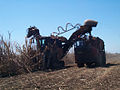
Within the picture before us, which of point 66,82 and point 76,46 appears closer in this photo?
point 66,82

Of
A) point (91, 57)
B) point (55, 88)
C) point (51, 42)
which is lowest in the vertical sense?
point (55, 88)

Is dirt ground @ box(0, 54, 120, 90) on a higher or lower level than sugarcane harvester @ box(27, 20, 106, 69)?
lower

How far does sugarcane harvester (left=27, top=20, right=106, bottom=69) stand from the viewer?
1600cm

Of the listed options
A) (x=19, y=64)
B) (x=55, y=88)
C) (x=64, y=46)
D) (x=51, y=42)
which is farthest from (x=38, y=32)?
(x=55, y=88)

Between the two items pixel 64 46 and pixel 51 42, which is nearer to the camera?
pixel 51 42

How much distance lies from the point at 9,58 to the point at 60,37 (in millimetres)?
5573

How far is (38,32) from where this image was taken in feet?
55.9

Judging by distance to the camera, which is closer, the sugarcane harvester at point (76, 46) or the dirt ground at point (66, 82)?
the dirt ground at point (66, 82)

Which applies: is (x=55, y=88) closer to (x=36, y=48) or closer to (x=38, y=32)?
(x=36, y=48)

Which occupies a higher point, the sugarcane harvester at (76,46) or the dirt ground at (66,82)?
the sugarcane harvester at (76,46)

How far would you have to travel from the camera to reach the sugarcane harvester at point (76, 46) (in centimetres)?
1600

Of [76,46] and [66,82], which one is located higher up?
[76,46]

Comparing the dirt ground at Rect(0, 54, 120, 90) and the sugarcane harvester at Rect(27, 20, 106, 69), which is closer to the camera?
the dirt ground at Rect(0, 54, 120, 90)

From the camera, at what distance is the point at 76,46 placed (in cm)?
1681
